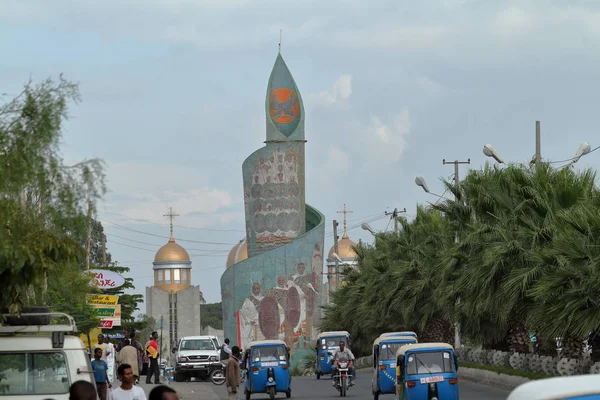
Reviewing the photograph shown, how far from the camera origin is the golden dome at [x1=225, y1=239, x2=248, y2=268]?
120188mm

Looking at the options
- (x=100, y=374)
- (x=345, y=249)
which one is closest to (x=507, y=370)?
(x=100, y=374)

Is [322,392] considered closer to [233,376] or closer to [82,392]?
[233,376]

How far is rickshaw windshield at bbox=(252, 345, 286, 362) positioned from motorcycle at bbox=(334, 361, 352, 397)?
1.64 metres

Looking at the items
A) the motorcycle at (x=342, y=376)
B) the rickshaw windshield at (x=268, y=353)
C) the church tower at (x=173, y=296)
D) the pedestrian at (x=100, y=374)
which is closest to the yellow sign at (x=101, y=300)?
the rickshaw windshield at (x=268, y=353)

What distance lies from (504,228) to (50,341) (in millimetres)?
18530

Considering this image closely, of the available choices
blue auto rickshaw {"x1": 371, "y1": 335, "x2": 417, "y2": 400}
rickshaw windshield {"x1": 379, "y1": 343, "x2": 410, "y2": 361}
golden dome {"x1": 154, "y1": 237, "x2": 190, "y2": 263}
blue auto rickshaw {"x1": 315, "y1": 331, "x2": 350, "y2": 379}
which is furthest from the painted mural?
golden dome {"x1": 154, "y1": 237, "x2": 190, "y2": 263}

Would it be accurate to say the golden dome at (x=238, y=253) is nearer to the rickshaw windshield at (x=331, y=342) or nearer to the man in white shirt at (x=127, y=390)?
the rickshaw windshield at (x=331, y=342)

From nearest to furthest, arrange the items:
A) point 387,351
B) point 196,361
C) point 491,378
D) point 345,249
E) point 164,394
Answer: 1. point 164,394
2. point 387,351
3. point 491,378
4. point 196,361
5. point 345,249

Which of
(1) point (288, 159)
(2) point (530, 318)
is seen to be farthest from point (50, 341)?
(1) point (288, 159)

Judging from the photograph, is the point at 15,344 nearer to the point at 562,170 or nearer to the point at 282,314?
the point at 562,170

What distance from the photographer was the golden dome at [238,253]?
120m

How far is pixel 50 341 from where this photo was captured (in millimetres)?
12852

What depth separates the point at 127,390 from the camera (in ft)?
40.8

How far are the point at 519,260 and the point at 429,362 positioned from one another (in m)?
4.92
